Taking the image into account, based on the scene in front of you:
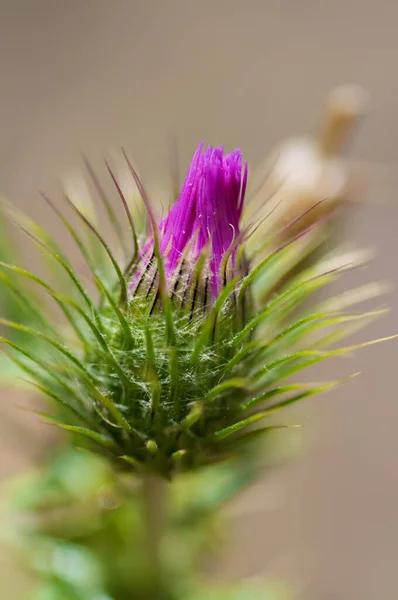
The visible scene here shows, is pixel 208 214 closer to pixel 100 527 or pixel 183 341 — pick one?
pixel 183 341

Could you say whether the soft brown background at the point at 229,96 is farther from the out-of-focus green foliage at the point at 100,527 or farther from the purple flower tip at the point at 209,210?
the purple flower tip at the point at 209,210

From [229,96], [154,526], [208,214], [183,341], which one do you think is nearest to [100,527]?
[154,526]

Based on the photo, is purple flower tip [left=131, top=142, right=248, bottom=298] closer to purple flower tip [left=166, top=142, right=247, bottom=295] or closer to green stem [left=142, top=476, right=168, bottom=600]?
purple flower tip [left=166, top=142, right=247, bottom=295]

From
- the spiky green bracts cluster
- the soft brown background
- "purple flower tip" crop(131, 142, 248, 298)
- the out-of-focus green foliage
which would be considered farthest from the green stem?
the soft brown background

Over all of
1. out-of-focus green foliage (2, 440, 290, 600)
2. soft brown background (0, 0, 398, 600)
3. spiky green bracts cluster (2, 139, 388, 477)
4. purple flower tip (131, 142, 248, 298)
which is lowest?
out-of-focus green foliage (2, 440, 290, 600)

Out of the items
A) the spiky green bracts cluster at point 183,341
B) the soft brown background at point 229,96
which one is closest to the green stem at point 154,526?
the spiky green bracts cluster at point 183,341

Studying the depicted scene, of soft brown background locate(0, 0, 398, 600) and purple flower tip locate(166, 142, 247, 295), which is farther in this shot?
soft brown background locate(0, 0, 398, 600)

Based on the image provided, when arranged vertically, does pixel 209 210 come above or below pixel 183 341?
above
